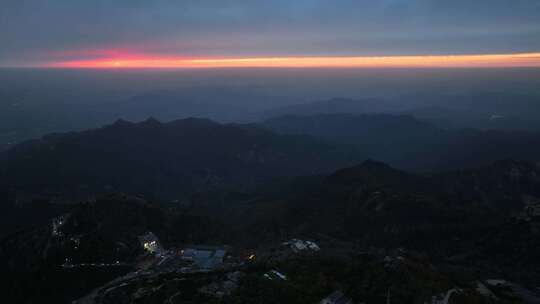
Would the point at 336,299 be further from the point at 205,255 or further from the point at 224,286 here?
the point at 205,255

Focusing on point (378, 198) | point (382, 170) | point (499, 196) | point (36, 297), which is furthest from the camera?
point (382, 170)

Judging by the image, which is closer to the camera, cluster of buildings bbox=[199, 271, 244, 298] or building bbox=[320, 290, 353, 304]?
building bbox=[320, 290, 353, 304]

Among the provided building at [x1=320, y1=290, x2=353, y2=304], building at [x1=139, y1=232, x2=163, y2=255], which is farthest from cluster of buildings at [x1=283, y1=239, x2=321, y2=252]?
building at [x1=320, y1=290, x2=353, y2=304]

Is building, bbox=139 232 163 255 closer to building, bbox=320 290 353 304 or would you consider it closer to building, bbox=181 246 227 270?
building, bbox=181 246 227 270

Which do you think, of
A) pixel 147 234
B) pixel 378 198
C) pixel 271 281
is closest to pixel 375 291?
pixel 271 281

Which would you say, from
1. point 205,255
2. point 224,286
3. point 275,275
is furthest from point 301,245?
point 224,286

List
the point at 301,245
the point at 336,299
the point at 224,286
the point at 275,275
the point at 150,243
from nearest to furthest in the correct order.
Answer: the point at 336,299
the point at 224,286
the point at 275,275
the point at 301,245
the point at 150,243

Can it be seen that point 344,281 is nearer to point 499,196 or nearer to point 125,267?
point 125,267

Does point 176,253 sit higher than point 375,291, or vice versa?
point 375,291

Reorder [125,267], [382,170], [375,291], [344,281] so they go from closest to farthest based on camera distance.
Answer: [375,291], [344,281], [125,267], [382,170]
